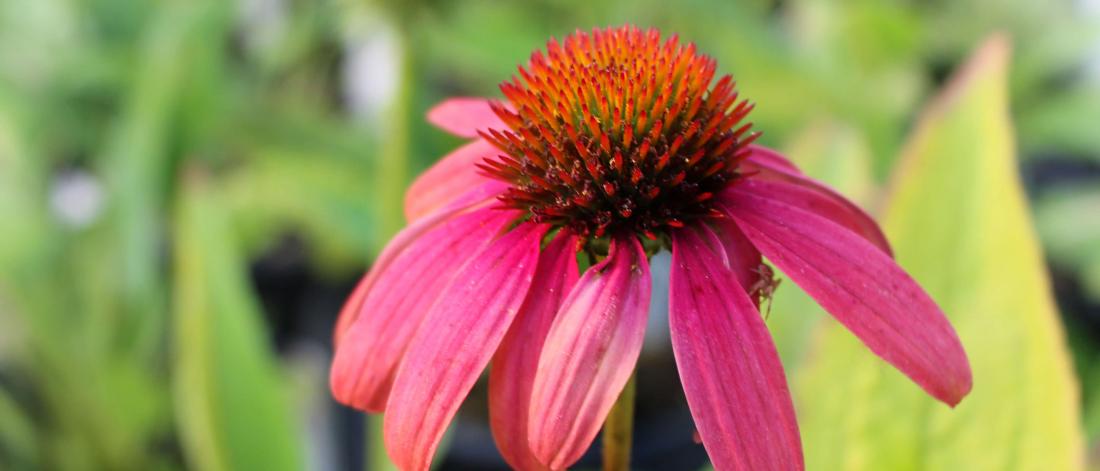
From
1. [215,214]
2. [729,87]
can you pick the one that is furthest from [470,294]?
[215,214]

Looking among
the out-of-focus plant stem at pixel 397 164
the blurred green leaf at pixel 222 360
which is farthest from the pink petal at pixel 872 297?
the blurred green leaf at pixel 222 360

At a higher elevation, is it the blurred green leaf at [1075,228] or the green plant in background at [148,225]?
the blurred green leaf at [1075,228]

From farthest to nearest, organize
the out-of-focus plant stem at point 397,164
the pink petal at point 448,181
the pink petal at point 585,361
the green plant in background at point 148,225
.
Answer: the green plant in background at point 148,225, the out-of-focus plant stem at point 397,164, the pink petal at point 448,181, the pink petal at point 585,361

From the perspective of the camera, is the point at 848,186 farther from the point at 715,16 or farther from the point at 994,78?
the point at 715,16

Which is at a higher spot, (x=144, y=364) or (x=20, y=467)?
(x=144, y=364)

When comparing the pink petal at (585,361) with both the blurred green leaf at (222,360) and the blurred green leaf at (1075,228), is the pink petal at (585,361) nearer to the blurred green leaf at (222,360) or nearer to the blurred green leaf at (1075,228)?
the blurred green leaf at (222,360)

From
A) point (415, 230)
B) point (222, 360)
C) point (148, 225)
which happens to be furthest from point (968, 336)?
point (148, 225)

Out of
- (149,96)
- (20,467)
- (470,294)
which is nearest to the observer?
(470,294)
